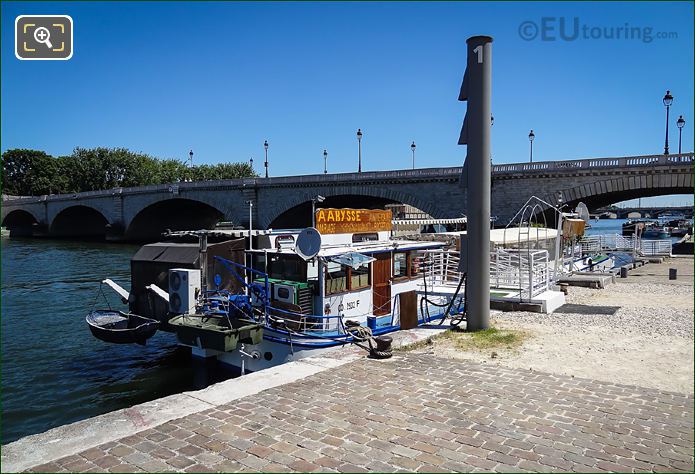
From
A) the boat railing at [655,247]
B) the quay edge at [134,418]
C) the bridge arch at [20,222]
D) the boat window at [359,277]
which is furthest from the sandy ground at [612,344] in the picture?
the bridge arch at [20,222]

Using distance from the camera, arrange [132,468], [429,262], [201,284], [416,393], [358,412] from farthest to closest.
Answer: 1. [429,262]
2. [201,284]
3. [416,393]
4. [358,412]
5. [132,468]

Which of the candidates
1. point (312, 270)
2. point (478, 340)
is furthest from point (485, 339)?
point (312, 270)

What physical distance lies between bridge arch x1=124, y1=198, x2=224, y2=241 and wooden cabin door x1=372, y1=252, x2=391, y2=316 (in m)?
61.1

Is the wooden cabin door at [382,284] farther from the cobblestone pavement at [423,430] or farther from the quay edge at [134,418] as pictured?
the cobblestone pavement at [423,430]

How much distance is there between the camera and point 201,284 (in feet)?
51.4

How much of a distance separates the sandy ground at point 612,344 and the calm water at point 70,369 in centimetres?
744

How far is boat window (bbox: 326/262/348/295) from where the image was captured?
13.0 meters

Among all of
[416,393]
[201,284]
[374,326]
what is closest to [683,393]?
[416,393]

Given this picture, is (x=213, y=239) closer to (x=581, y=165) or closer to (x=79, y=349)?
(x=79, y=349)

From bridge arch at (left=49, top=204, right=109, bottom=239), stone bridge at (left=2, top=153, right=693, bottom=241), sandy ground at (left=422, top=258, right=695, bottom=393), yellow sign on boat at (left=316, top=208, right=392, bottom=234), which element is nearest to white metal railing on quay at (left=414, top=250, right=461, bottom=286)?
yellow sign on boat at (left=316, top=208, right=392, bottom=234)

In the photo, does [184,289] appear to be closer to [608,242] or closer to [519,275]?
[519,275]

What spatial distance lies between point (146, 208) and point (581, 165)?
57563 mm

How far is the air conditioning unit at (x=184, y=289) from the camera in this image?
49.2ft

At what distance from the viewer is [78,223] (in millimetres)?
95188
